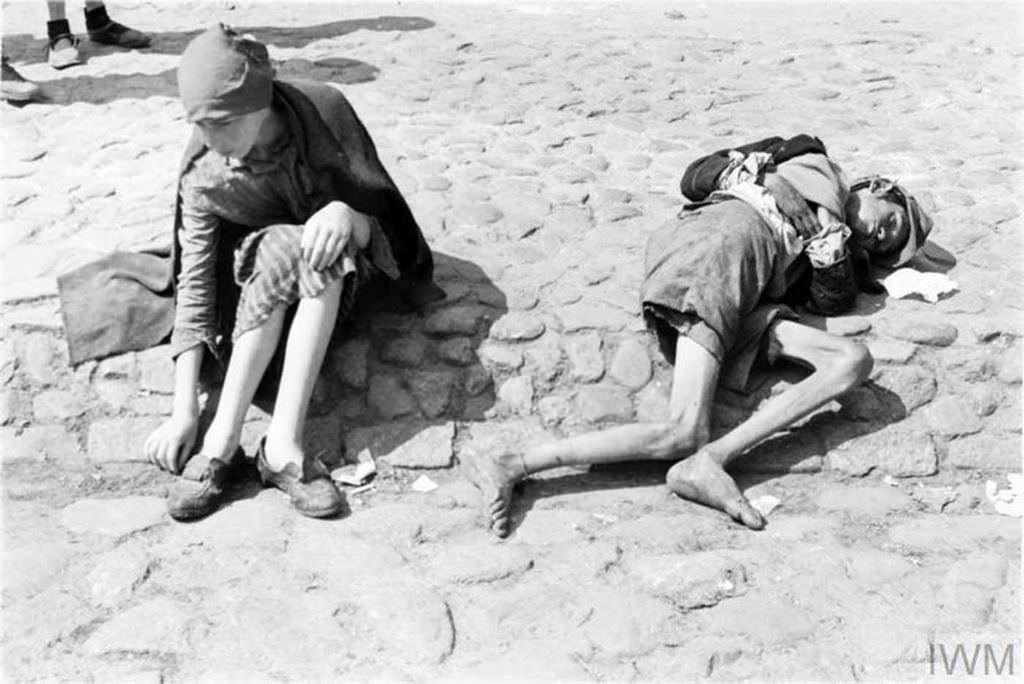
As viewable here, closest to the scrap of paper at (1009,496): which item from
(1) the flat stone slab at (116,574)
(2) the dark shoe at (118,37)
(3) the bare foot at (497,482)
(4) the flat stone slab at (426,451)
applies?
(3) the bare foot at (497,482)

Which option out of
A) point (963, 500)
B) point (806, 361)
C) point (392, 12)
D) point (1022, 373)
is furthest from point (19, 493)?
point (392, 12)

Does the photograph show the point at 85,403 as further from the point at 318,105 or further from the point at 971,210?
the point at 971,210

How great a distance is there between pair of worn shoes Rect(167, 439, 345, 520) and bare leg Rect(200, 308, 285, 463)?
0.20ft

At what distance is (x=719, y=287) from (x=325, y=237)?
1358 millimetres

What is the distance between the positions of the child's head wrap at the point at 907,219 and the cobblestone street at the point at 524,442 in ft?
0.58

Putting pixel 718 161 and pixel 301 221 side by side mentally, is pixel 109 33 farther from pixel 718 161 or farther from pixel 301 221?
pixel 718 161

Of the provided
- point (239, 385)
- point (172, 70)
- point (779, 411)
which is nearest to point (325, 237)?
point (239, 385)

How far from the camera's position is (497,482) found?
3.80m

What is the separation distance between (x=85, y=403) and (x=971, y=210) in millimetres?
3932

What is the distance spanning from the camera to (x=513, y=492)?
392cm

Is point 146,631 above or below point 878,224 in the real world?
below

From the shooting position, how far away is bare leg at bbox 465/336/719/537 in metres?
3.88

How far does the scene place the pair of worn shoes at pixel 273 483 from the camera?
3.72 meters

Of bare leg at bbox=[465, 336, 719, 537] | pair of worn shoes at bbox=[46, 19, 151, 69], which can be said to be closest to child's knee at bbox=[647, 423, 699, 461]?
bare leg at bbox=[465, 336, 719, 537]
